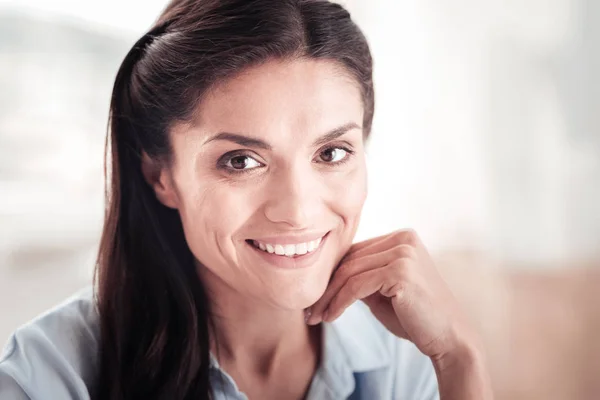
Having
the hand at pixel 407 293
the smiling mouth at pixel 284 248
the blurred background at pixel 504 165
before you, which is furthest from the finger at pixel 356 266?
the blurred background at pixel 504 165

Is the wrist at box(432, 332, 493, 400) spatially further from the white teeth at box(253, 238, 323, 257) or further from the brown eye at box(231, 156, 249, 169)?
the brown eye at box(231, 156, 249, 169)

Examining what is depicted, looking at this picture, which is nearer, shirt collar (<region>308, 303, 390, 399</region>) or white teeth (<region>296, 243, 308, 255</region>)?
white teeth (<region>296, 243, 308, 255</region>)

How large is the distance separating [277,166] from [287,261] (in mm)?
158

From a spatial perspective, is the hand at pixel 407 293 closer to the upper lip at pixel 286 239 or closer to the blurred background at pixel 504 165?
the upper lip at pixel 286 239

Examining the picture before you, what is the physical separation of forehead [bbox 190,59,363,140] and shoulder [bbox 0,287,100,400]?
0.42m

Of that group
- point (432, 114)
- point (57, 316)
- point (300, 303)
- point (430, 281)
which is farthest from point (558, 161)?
point (57, 316)

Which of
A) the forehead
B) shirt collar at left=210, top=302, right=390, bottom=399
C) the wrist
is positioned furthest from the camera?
shirt collar at left=210, top=302, right=390, bottom=399

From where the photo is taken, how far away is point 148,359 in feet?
4.10

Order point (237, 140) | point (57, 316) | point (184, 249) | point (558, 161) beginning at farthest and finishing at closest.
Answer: point (558, 161)
point (184, 249)
point (57, 316)
point (237, 140)

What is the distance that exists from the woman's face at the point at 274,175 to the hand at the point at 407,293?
1.9 inches

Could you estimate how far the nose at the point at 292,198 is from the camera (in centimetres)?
108

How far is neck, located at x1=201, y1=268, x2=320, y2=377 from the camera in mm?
1312

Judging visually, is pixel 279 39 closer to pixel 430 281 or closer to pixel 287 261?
pixel 287 261

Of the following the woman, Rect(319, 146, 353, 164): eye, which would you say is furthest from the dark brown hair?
Rect(319, 146, 353, 164): eye
